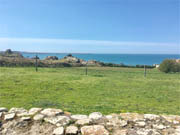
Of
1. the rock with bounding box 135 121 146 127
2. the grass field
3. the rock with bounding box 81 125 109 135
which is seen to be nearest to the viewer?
the rock with bounding box 81 125 109 135

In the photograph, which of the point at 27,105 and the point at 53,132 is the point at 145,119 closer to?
the point at 53,132

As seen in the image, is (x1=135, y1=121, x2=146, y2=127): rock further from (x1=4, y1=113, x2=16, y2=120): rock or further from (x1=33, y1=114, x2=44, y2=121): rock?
(x1=4, y1=113, x2=16, y2=120): rock

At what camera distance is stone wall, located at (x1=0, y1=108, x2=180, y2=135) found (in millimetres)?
1818

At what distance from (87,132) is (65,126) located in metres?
0.33

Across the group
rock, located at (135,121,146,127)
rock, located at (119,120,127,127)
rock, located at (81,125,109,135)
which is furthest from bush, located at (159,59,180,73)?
rock, located at (81,125,109,135)

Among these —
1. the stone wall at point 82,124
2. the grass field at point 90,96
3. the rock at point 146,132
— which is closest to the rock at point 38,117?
the stone wall at point 82,124

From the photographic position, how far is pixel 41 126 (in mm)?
1969

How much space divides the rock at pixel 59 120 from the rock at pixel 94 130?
31 cm

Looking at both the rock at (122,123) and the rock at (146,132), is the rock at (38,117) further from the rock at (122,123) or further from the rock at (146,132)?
the rock at (146,132)

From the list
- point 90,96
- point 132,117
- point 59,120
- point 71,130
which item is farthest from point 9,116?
point 90,96

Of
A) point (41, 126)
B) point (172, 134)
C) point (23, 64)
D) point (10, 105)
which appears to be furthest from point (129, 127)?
point (23, 64)

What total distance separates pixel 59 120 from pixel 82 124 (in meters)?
0.35

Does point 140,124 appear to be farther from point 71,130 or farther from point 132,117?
point 71,130

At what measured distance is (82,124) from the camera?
1.97m
